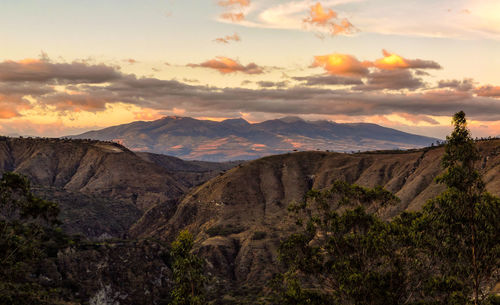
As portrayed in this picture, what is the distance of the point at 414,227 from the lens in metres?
34.1

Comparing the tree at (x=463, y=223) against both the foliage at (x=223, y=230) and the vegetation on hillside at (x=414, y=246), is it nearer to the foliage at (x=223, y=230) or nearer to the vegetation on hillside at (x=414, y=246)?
the vegetation on hillside at (x=414, y=246)

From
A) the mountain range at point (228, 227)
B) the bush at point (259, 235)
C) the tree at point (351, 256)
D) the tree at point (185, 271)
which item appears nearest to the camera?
the tree at point (351, 256)

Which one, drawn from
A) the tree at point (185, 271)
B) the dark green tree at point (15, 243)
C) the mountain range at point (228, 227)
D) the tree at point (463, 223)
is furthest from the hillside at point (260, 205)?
the tree at point (463, 223)

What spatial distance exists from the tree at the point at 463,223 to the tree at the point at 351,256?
11.1ft

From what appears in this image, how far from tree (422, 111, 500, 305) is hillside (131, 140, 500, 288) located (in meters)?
90.2

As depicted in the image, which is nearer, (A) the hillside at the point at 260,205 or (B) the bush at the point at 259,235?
(A) the hillside at the point at 260,205

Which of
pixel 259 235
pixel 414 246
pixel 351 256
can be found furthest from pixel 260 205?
pixel 414 246

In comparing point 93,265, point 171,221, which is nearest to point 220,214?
point 171,221

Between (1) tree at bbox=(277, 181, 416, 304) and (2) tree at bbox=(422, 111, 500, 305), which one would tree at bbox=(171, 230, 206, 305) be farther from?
(2) tree at bbox=(422, 111, 500, 305)

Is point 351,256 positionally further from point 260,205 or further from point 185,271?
point 260,205

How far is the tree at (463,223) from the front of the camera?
30078 mm

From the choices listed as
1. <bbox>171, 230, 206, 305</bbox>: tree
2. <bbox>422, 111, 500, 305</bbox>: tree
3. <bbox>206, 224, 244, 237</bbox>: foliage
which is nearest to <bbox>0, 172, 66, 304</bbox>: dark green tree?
<bbox>171, 230, 206, 305</bbox>: tree

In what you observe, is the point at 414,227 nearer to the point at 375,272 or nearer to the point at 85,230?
the point at 375,272

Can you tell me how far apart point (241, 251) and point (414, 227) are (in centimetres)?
11288
